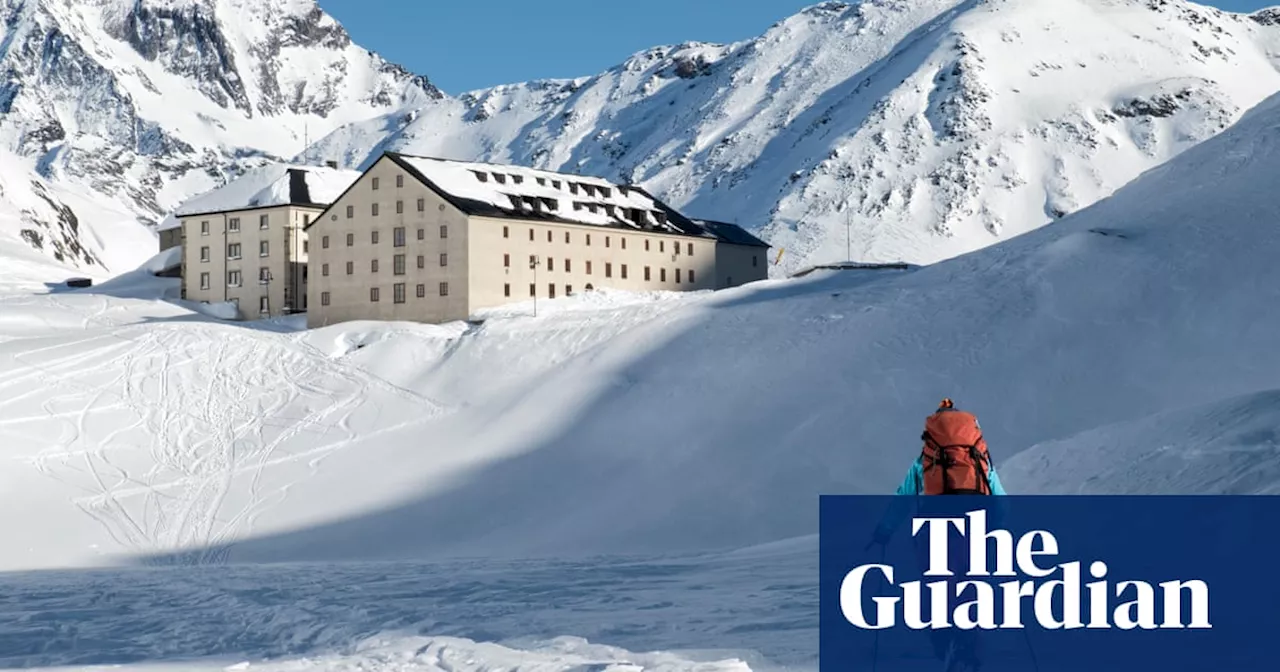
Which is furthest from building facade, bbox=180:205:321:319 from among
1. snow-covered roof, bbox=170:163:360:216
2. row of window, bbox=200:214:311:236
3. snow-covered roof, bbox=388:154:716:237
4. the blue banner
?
the blue banner

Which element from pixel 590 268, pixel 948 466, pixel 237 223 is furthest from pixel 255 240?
pixel 948 466

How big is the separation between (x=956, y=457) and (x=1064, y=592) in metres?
6.11

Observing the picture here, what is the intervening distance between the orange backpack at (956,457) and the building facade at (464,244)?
67.0 meters

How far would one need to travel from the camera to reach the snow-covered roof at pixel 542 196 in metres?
86.3

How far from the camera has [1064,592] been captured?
63.5ft

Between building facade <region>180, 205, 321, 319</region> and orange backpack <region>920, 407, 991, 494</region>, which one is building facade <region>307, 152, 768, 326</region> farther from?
orange backpack <region>920, 407, 991, 494</region>

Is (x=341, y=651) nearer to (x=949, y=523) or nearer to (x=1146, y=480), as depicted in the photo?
(x=949, y=523)

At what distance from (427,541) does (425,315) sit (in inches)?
1552

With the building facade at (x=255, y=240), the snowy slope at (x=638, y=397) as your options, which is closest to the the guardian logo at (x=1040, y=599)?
the snowy slope at (x=638, y=397)

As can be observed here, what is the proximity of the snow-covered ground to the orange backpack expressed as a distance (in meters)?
4.25

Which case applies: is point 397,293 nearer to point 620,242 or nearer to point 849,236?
point 620,242

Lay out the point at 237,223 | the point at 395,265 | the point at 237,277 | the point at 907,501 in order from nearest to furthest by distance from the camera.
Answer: the point at 907,501
the point at 395,265
the point at 237,277
the point at 237,223

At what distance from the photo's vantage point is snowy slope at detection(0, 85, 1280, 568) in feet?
147

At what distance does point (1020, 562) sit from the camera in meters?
19.5
